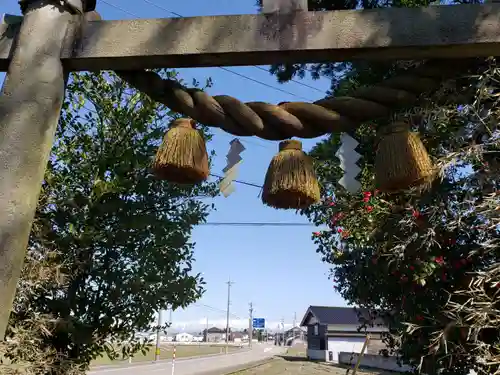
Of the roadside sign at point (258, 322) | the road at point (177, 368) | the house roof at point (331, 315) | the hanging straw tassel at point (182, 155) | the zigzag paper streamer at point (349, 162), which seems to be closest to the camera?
the hanging straw tassel at point (182, 155)

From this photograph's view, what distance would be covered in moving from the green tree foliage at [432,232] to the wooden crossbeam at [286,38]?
1.53ft

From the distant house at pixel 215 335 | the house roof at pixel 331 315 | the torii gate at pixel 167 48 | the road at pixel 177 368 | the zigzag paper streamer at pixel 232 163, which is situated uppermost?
the house roof at pixel 331 315

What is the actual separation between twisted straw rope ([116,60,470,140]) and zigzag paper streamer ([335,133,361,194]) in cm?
29

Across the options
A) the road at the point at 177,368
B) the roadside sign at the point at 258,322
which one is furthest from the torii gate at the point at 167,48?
the roadside sign at the point at 258,322

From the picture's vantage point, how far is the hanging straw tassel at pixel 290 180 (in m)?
1.37

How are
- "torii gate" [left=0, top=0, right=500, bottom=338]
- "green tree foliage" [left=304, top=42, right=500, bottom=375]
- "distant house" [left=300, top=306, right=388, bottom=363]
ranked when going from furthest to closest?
"distant house" [left=300, top=306, right=388, bottom=363]
"green tree foliage" [left=304, top=42, right=500, bottom=375]
"torii gate" [left=0, top=0, right=500, bottom=338]

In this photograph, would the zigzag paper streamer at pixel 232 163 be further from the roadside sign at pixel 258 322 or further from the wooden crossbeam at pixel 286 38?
the roadside sign at pixel 258 322

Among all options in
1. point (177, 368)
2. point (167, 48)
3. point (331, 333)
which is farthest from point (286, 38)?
point (331, 333)

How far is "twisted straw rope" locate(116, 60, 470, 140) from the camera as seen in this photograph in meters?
1.35

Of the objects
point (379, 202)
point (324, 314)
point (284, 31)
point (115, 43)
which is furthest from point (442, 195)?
point (324, 314)

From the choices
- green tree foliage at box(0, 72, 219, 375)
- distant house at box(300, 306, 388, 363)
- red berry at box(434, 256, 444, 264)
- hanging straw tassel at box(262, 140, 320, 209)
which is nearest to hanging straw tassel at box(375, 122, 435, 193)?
hanging straw tassel at box(262, 140, 320, 209)

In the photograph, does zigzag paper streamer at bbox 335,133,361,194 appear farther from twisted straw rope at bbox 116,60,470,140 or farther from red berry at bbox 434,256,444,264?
red berry at bbox 434,256,444,264

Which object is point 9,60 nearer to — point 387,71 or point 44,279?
point 387,71

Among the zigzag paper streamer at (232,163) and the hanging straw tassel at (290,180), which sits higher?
the zigzag paper streamer at (232,163)
